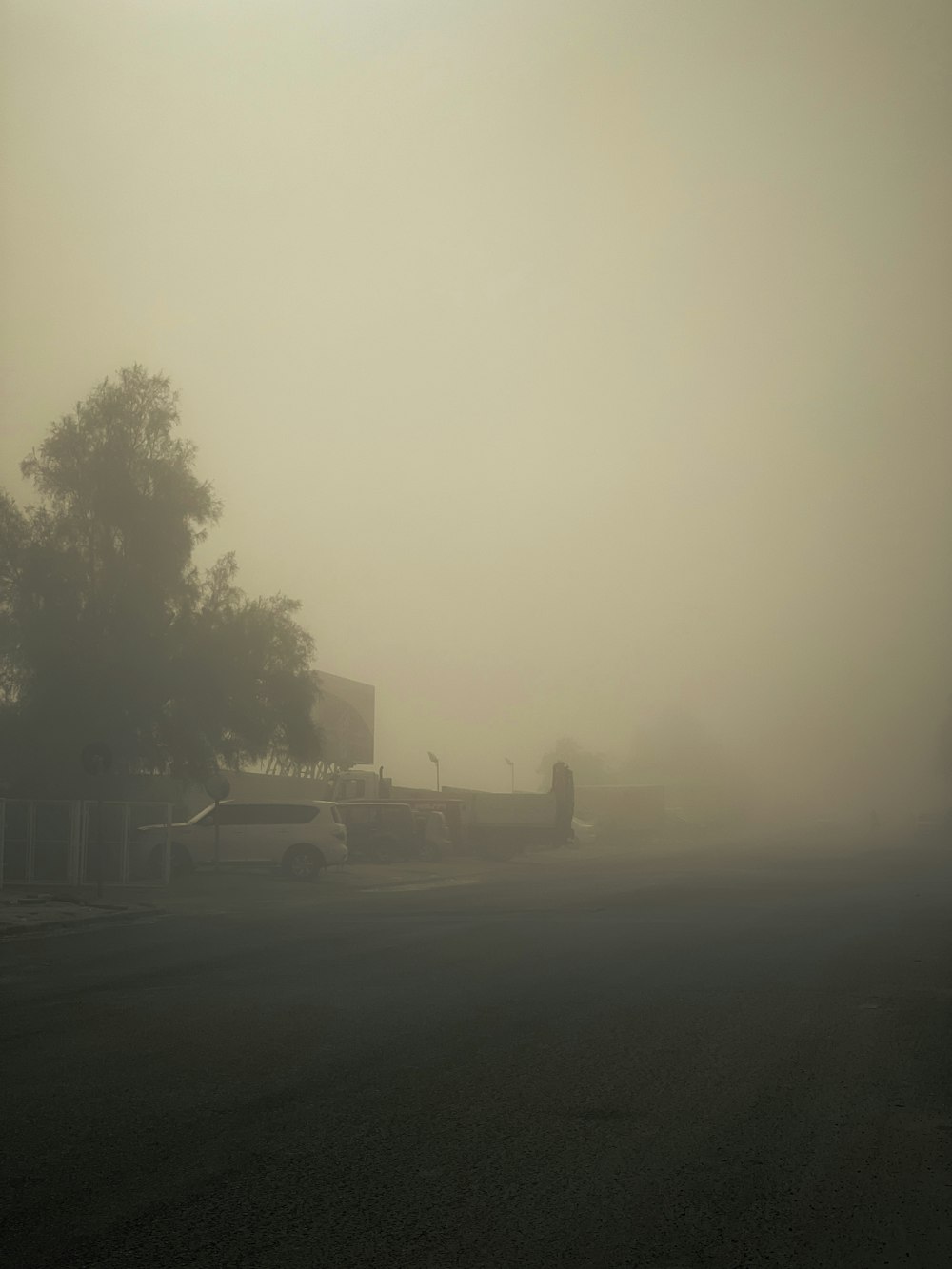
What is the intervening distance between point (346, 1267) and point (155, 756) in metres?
31.3

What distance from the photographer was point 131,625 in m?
34.4

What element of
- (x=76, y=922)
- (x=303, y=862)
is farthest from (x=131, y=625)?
(x=76, y=922)

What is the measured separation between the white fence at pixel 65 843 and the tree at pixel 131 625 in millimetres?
7399

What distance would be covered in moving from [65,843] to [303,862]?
21.1 feet

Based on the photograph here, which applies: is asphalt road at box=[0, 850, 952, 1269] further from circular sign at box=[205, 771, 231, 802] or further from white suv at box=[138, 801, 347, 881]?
circular sign at box=[205, 771, 231, 802]

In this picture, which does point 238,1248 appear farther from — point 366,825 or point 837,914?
point 366,825

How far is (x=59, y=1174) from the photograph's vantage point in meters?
5.49

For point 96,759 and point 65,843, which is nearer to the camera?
point 96,759

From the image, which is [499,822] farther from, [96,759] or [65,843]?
[96,759]

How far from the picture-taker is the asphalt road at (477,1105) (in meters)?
4.71

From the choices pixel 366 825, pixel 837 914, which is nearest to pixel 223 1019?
pixel 837 914

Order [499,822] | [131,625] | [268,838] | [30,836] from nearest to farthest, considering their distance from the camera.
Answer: [30,836] → [268,838] → [131,625] → [499,822]

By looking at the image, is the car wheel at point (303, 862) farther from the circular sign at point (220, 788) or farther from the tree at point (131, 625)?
the tree at point (131, 625)

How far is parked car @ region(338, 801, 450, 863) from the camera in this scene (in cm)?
4159
